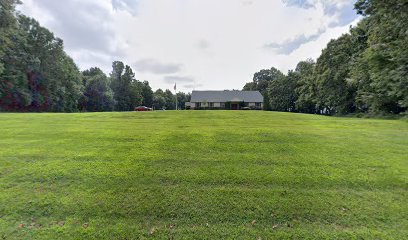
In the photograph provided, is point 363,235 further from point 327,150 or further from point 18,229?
point 18,229

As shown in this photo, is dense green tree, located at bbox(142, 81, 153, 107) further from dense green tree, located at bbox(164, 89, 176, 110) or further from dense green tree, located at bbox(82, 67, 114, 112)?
dense green tree, located at bbox(82, 67, 114, 112)

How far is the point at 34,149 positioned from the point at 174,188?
555 cm

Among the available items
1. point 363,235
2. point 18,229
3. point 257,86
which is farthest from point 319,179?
point 257,86

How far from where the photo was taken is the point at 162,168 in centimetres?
619

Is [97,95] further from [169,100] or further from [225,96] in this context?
[169,100]

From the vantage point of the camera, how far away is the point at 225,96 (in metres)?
67.9

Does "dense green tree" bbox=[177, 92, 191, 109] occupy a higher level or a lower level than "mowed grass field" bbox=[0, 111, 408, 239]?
higher

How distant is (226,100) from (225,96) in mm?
2028

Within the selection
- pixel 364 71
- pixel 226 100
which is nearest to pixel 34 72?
pixel 226 100

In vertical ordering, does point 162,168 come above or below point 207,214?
above

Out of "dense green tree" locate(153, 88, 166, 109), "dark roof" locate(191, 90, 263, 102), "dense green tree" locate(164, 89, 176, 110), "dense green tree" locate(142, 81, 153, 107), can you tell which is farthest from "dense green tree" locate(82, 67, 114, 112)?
"dense green tree" locate(164, 89, 176, 110)

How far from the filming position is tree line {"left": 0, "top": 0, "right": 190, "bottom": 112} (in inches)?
1360

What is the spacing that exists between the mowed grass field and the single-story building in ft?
187

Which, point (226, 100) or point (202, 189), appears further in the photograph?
point (226, 100)
